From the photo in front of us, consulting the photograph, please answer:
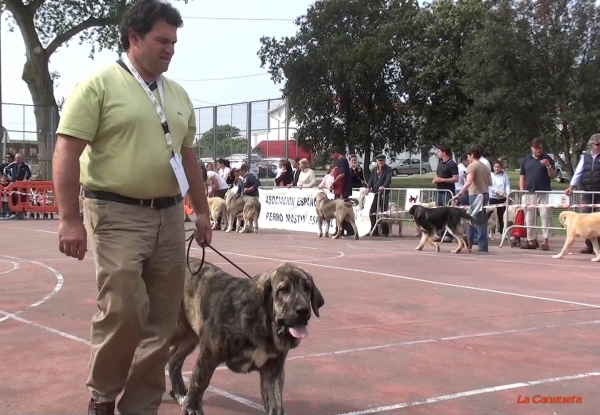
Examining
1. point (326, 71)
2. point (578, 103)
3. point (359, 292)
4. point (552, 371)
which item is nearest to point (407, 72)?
point (326, 71)

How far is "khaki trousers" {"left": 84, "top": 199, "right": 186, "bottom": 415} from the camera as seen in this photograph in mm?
3842

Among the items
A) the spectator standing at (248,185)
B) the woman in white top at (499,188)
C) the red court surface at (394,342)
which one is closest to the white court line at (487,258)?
the red court surface at (394,342)

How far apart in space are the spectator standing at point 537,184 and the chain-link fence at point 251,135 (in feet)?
40.1

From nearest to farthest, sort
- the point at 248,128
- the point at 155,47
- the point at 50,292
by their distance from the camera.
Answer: the point at 155,47 < the point at 50,292 < the point at 248,128

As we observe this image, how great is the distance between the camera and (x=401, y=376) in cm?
566

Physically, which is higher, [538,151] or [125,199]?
[538,151]

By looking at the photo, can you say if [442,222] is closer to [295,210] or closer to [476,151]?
[476,151]

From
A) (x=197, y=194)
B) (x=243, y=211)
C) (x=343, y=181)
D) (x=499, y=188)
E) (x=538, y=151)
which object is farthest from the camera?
(x=243, y=211)

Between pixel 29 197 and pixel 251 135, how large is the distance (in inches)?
308

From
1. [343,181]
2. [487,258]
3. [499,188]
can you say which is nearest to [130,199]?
[487,258]

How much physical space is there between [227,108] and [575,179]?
15.6 m

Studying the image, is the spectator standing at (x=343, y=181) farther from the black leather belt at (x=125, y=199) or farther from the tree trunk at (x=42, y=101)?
the tree trunk at (x=42, y=101)

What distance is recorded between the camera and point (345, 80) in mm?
45188

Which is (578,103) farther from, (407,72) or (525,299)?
(525,299)
